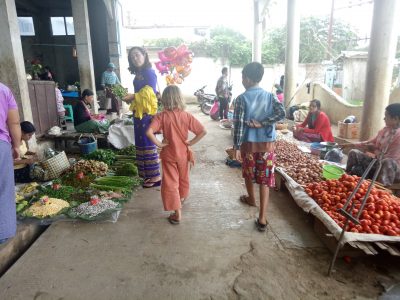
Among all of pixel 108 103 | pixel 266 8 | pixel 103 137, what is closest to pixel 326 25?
pixel 266 8

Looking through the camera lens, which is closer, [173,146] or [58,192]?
[173,146]

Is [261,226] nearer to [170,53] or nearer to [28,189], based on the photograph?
[28,189]

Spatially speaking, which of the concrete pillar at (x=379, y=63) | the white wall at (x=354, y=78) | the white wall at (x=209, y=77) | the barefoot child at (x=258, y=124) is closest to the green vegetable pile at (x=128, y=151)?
the barefoot child at (x=258, y=124)

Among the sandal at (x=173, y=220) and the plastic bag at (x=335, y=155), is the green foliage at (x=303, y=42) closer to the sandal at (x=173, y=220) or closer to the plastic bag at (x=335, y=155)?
the plastic bag at (x=335, y=155)

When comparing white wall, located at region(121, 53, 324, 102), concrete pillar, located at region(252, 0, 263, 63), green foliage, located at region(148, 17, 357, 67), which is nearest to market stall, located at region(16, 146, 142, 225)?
concrete pillar, located at region(252, 0, 263, 63)

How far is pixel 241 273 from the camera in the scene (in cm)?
266

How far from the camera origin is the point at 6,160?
2.51m

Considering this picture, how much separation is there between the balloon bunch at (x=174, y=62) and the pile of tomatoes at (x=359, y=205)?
4.98 m

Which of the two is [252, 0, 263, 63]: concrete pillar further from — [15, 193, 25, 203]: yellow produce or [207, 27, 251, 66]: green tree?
[15, 193, 25, 203]: yellow produce

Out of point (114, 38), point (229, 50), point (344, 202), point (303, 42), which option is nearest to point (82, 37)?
point (114, 38)

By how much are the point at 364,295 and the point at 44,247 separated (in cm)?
296

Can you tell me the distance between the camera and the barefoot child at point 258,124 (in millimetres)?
3297

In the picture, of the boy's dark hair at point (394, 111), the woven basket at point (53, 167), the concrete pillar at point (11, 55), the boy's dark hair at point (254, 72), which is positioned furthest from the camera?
the concrete pillar at point (11, 55)

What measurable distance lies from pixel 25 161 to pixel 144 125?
185 centimetres
